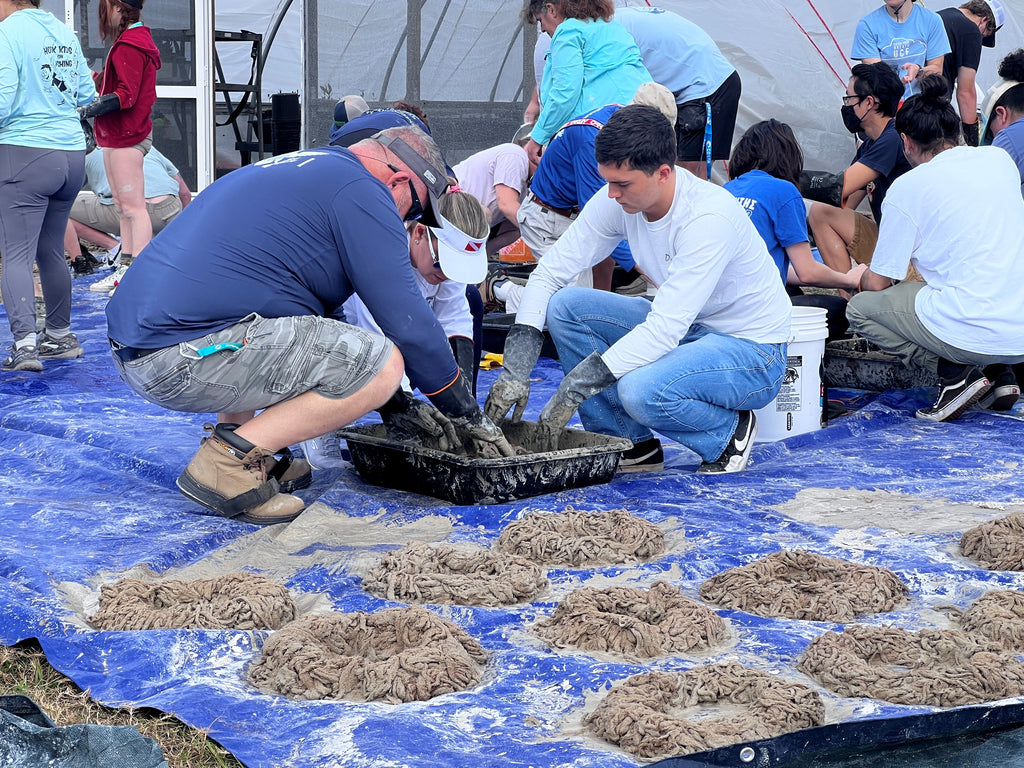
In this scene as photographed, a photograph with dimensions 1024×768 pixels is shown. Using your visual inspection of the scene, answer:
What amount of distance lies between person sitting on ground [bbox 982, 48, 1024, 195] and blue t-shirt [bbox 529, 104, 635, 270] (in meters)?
1.64

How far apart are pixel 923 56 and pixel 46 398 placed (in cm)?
529

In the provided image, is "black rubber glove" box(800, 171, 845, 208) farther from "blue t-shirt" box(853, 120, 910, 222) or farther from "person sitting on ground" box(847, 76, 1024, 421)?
"person sitting on ground" box(847, 76, 1024, 421)

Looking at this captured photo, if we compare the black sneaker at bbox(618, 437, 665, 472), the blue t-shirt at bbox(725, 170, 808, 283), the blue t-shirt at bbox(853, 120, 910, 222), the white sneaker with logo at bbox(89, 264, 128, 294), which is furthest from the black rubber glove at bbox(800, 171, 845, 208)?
the white sneaker with logo at bbox(89, 264, 128, 294)

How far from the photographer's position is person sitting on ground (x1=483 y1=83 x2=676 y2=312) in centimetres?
513

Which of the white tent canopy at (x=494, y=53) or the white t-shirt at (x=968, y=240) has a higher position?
the white tent canopy at (x=494, y=53)

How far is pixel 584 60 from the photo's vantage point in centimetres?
546

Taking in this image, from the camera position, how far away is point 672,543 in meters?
2.94

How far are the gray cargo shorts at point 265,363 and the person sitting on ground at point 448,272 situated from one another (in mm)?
151

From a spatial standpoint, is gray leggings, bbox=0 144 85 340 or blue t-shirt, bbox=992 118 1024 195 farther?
blue t-shirt, bbox=992 118 1024 195

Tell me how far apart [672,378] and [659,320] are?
19cm

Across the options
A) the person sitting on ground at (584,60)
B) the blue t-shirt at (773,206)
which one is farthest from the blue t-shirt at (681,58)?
the blue t-shirt at (773,206)

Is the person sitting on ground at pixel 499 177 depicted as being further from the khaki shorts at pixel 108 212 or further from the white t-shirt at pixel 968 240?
the white t-shirt at pixel 968 240

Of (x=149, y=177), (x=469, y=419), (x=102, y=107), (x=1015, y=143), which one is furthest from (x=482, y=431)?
(x=149, y=177)

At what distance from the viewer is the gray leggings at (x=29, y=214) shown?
4.55 meters
